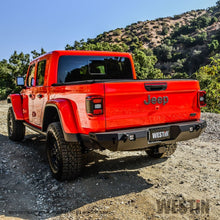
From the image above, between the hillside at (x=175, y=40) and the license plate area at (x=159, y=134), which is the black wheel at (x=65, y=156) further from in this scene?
the hillside at (x=175, y=40)

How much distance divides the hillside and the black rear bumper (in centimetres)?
3078

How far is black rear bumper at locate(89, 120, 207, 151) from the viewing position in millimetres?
2887

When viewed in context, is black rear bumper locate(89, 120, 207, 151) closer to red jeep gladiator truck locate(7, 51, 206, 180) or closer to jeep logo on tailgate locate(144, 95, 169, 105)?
red jeep gladiator truck locate(7, 51, 206, 180)

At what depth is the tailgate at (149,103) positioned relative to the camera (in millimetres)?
2984

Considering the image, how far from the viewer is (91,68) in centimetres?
442

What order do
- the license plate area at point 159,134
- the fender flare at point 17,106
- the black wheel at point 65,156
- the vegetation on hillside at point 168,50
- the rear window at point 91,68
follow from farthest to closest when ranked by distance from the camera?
the vegetation on hillside at point 168,50
the fender flare at point 17,106
the rear window at point 91,68
the black wheel at point 65,156
the license plate area at point 159,134

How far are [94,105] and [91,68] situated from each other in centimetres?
171

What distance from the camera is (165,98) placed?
11.0 feet

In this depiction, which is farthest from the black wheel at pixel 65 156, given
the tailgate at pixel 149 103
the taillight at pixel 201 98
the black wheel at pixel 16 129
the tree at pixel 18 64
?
the tree at pixel 18 64

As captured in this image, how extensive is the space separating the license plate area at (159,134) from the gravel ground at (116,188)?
30.6 inches

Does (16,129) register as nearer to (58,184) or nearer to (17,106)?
(17,106)

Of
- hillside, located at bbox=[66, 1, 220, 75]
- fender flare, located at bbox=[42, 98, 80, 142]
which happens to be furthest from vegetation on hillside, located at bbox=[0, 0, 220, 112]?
fender flare, located at bbox=[42, 98, 80, 142]

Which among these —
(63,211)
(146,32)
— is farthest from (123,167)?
(146,32)

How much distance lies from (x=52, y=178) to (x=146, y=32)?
289 ft
